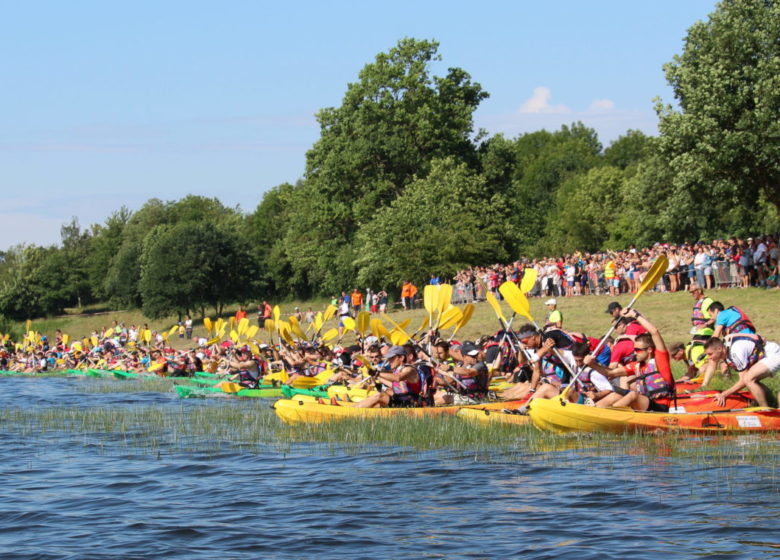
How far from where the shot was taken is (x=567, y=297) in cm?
3125

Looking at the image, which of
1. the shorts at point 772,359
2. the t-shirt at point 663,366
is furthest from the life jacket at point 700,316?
the shorts at point 772,359

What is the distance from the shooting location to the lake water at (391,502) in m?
8.34

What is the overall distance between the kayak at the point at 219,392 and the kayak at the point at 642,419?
A: 9.60 meters

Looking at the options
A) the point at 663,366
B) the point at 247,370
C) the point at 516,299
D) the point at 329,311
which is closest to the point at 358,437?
the point at 516,299

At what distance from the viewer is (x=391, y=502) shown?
9.95m

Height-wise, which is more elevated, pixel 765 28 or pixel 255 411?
pixel 765 28

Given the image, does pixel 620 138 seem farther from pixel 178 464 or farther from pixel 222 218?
pixel 178 464

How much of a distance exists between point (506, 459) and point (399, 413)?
9.64ft

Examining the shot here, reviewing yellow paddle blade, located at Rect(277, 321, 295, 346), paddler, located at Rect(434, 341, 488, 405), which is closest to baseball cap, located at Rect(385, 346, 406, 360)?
paddler, located at Rect(434, 341, 488, 405)

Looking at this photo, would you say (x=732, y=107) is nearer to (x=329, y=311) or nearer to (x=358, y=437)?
(x=329, y=311)

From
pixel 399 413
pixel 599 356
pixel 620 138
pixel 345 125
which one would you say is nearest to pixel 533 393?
pixel 599 356

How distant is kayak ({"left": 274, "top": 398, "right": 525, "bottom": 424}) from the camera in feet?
46.5

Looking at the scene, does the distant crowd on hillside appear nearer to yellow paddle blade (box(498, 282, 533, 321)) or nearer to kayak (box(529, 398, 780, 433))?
yellow paddle blade (box(498, 282, 533, 321))

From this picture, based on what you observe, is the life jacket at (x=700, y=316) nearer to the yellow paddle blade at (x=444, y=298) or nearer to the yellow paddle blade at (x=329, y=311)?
the yellow paddle blade at (x=444, y=298)
